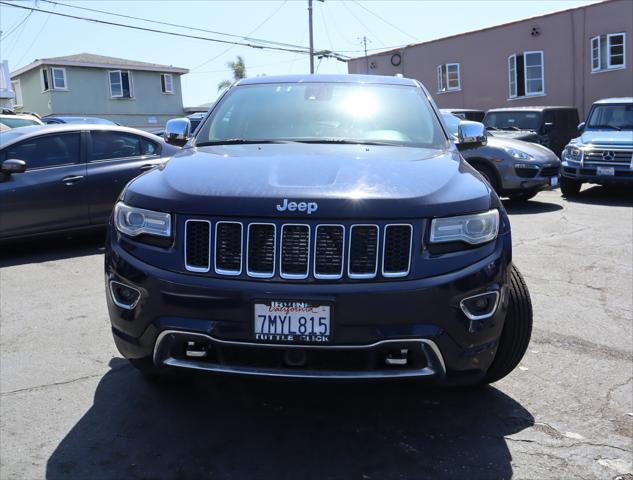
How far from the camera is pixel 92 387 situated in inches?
139

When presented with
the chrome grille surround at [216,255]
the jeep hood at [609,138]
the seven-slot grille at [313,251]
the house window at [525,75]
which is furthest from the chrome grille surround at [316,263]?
the house window at [525,75]

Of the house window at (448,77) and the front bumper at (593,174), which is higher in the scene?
the house window at (448,77)

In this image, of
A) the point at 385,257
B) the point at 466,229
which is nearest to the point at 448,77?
the point at 466,229

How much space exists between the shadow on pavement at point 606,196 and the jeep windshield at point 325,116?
8168 mm

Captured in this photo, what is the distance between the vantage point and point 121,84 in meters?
38.4

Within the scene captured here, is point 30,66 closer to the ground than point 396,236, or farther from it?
farther from it

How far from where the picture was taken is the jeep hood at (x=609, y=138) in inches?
446

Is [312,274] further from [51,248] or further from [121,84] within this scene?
[121,84]

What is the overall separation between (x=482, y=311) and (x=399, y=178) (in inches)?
26.3

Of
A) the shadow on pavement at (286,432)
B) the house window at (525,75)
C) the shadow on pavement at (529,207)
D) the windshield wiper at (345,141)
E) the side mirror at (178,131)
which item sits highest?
the house window at (525,75)

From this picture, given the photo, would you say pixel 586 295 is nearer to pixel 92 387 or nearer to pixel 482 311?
pixel 482 311

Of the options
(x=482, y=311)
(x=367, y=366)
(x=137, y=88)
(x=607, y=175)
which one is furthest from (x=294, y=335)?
(x=137, y=88)

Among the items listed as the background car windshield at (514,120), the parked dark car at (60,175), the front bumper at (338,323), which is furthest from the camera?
the background car windshield at (514,120)

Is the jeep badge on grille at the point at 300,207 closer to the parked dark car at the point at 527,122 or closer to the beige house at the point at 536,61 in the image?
the parked dark car at the point at 527,122
